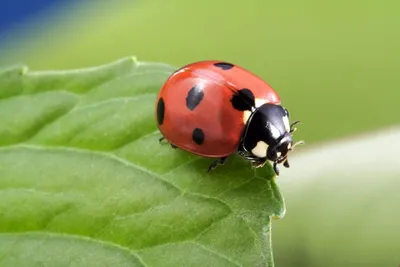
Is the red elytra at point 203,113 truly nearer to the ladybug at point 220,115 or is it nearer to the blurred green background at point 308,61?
the ladybug at point 220,115

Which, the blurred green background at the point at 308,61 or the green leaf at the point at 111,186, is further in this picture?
the blurred green background at the point at 308,61

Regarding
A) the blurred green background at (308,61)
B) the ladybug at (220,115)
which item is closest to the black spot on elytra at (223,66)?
the ladybug at (220,115)

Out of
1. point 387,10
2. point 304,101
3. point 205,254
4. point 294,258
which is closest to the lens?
point 205,254

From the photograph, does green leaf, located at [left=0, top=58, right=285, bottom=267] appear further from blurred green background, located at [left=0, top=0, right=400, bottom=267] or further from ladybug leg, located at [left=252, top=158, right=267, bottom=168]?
blurred green background, located at [left=0, top=0, right=400, bottom=267]

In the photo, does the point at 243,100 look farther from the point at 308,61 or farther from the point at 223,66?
the point at 308,61

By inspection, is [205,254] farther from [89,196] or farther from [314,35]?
[314,35]

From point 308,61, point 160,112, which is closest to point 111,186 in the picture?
point 160,112

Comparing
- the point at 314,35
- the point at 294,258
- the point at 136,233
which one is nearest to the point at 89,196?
the point at 136,233
